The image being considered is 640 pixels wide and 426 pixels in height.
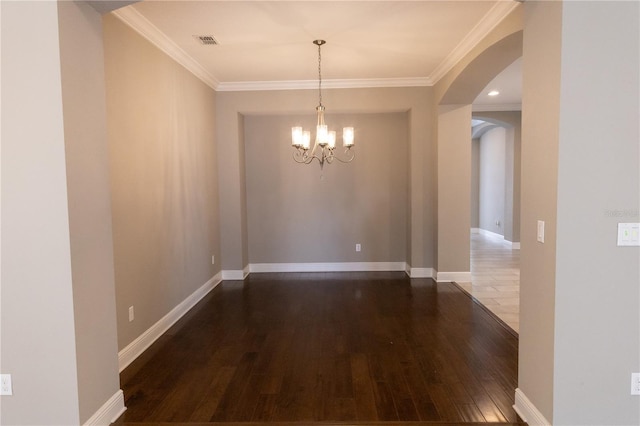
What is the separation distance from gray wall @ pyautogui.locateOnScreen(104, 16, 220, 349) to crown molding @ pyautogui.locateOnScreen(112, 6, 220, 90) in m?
0.06

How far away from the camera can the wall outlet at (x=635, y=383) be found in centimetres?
196

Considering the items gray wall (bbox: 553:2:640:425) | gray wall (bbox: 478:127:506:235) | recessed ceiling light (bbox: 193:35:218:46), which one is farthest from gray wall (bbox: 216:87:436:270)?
gray wall (bbox: 478:127:506:235)

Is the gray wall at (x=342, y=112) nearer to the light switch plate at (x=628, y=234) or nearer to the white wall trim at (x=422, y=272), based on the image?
the white wall trim at (x=422, y=272)

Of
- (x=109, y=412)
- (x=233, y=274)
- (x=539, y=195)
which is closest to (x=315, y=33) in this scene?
(x=539, y=195)

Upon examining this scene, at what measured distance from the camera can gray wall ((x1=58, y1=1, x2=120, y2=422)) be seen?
196cm

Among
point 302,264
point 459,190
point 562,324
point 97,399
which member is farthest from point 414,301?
point 97,399

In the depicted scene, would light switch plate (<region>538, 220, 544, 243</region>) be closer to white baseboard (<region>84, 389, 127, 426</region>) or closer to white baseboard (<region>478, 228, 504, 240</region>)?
white baseboard (<region>84, 389, 127, 426</region>)

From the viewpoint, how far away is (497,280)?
5.58m

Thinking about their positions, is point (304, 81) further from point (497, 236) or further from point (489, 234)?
point (489, 234)

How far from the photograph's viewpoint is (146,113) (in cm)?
338

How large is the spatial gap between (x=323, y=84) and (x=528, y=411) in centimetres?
452

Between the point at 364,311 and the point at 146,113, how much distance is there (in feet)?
9.89

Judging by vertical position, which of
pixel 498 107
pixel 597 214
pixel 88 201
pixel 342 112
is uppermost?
pixel 498 107

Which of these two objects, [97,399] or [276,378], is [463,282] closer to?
[276,378]
